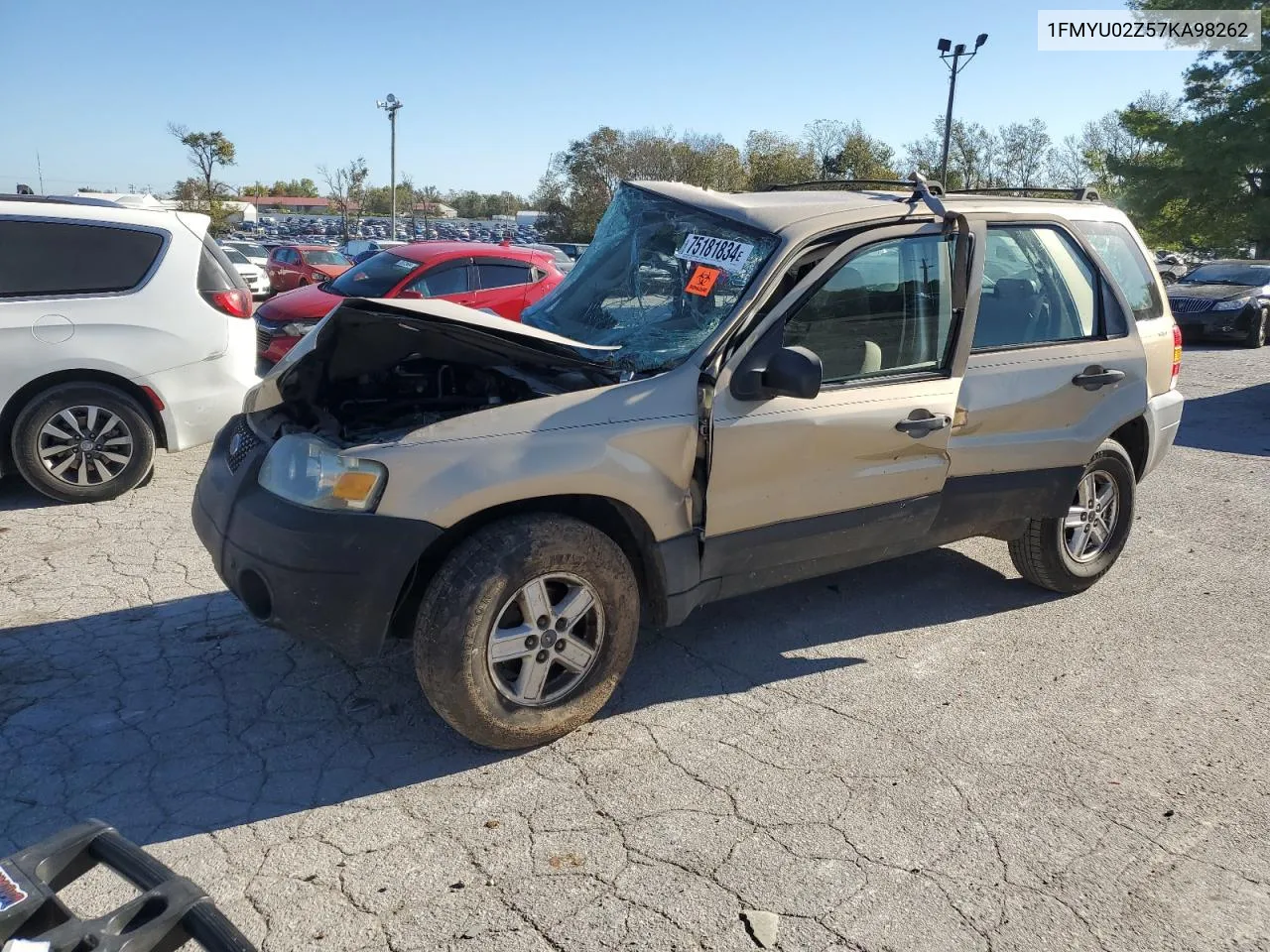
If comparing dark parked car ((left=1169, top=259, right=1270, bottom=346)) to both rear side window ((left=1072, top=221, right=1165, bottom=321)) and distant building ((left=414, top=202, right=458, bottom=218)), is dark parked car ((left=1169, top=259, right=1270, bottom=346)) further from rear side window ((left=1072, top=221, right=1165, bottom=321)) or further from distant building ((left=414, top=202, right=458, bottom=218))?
distant building ((left=414, top=202, right=458, bottom=218))

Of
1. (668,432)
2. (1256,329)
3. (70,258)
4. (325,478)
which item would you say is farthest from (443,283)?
(1256,329)

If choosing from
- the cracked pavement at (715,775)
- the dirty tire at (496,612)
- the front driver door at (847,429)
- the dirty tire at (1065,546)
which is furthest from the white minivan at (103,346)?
the dirty tire at (1065,546)

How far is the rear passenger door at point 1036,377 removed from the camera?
440 centimetres

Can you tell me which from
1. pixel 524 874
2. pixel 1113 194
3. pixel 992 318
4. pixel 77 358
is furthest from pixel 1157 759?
pixel 1113 194

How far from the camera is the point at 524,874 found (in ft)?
9.48

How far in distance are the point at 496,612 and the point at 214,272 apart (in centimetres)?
456

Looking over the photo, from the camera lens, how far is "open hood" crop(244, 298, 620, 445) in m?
3.44

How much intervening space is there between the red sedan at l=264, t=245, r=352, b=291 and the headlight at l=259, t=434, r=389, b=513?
1878 centimetres

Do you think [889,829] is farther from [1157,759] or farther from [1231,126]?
[1231,126]

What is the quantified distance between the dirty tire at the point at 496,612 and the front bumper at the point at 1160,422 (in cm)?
319

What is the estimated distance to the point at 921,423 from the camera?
163 inches

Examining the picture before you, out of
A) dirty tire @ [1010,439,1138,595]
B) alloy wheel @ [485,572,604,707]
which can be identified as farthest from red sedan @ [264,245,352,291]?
alloy wheel @ [485,572,604,707]

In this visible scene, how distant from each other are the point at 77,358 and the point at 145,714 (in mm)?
3281

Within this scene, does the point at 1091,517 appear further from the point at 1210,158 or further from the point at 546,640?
the point at 1210,158
